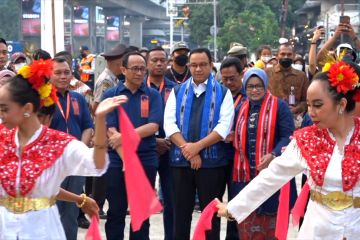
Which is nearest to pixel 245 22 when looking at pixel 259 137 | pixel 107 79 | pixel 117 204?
pixel 107 79

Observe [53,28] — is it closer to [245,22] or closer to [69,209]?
[69,209]

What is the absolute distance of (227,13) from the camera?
203ft

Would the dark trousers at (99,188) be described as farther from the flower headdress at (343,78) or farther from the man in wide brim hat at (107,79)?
the flower headdress at (343,78)

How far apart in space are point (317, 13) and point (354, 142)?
215 feet

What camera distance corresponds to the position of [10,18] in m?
70.4

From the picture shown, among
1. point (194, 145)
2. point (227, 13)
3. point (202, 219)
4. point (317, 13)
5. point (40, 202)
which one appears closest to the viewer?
point (40, 202)

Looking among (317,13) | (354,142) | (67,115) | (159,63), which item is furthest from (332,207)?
(317,13)

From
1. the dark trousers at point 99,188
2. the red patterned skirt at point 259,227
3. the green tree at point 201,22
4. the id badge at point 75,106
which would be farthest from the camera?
the green tree at point 201,22

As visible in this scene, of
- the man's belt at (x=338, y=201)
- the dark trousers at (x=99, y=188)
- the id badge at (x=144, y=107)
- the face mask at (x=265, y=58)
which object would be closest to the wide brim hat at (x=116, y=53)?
the dark trousers at (x=99, y=188)

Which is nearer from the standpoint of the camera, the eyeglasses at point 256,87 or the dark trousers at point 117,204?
the eyeglasses at point 256,87

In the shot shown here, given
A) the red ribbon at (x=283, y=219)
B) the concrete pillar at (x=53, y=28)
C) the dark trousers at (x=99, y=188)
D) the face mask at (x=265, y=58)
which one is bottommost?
the dark trousers at (x=99, y=188)

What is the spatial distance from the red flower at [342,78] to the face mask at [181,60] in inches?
179

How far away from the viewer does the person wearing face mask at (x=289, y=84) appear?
10.1 m

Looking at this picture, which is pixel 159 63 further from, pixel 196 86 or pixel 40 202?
pixel 40 202
